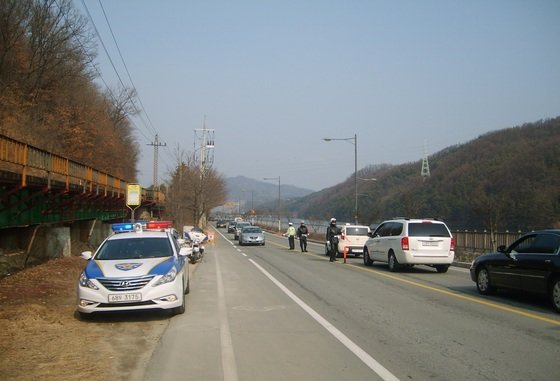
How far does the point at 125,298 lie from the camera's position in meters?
9.02

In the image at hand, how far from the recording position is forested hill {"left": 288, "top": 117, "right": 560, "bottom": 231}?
31.1 metres

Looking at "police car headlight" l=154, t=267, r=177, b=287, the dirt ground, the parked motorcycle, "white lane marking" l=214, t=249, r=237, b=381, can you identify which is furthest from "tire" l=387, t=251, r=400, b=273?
"police car headlight" l=154, t=267, r=177, b=287

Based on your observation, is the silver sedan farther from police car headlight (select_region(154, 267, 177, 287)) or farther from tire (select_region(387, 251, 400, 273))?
police car headlight (select_region(154, 267, 177, 287))

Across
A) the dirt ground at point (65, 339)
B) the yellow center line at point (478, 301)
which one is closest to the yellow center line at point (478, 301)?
the yellow center line at point (478, 301)

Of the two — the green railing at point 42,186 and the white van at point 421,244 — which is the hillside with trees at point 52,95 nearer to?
the green railing at point 42,186

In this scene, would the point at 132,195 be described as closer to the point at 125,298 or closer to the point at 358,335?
the point at 125,298

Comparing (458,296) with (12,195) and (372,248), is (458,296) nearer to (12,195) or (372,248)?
(372,248)

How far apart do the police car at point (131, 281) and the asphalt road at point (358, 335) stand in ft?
1.81

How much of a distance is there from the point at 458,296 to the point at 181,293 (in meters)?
6.50

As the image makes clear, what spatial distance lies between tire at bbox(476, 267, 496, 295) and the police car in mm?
7020

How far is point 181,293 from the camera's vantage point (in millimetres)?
9883

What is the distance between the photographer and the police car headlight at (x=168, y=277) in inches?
370

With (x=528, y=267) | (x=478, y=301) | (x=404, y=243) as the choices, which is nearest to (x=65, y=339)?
(x=478, y=301)

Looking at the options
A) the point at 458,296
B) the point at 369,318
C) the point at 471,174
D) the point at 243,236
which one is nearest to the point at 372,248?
the point at 458,296
